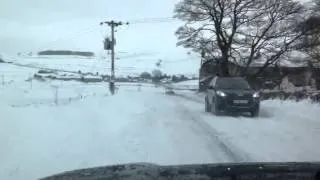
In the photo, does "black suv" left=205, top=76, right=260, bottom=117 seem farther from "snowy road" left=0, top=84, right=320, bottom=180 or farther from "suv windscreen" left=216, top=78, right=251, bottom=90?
"snowy road" left=0, top=84, right=320, bottom=180

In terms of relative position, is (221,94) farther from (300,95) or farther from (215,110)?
(300,95)

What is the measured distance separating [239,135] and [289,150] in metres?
3.04

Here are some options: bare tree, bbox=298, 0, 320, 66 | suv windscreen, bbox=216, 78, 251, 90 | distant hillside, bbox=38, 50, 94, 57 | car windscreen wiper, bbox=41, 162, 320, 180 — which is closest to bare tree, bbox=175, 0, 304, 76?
bare tree, bbox=298, 0, 320, 66

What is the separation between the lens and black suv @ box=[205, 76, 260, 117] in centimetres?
2266

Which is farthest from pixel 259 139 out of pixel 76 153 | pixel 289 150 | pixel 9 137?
pixel 9 137

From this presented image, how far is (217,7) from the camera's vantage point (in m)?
53.6

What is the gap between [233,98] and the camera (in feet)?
74.9

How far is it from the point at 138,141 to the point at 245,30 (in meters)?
40.6

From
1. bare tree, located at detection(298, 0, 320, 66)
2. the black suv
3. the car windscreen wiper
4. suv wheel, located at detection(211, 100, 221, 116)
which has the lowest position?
suv wheel, located at detection(211, 100, 221, 116)

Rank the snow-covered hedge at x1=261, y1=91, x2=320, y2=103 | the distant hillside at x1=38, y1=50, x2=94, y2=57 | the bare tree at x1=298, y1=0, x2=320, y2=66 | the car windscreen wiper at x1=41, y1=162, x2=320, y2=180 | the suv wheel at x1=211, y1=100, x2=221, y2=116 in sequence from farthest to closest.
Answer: the distant hillside at x1=38, y1=50, x2=94, y2=57
the bare tree at x1=298, y1=0, x2=320, y2=66
the snow-covered hedge at x1=261, y1=91, x2=320, y2=103
the suv wheel at x1=211, y1=100, x2=221, y2=116
the car windscreen wiper at x1=41, y1=162, x2=320, y2=180

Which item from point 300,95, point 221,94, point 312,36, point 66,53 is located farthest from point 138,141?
point 66,53

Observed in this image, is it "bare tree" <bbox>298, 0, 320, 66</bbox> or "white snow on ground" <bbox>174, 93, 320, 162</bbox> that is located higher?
"bare tree" <bbox>298, 0, 320, 66</bbox>

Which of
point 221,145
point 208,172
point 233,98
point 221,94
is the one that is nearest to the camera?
point 208,172

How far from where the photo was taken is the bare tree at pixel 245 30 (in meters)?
51.9
